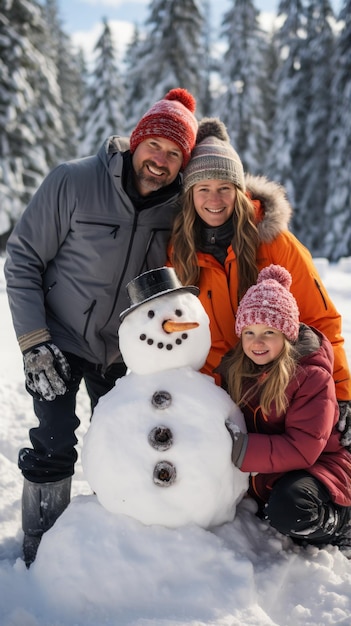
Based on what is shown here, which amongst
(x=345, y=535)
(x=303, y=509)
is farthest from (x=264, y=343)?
(x=345, y=535)

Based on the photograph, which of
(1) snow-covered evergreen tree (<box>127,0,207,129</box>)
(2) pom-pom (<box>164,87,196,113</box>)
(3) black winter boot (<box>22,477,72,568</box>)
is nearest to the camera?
(3) black winter boot (<box>22,477,72,568</box>)

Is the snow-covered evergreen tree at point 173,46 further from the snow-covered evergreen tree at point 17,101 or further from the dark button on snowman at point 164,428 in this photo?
the dark button on snowman at point 164,428

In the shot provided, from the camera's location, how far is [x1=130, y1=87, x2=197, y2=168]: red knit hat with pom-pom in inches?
111

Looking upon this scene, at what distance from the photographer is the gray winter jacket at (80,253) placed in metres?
2.68

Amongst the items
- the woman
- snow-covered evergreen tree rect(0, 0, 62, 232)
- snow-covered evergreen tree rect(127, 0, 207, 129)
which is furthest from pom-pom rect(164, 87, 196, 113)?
snow-covered evergreen tree rect(127, 0, 207, 129)

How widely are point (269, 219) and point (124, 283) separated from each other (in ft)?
2.82

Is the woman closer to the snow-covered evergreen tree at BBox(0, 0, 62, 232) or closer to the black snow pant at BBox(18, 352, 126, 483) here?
the black snow pant at BBox(18, 352, 126, 483)

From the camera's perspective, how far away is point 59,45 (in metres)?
27.1

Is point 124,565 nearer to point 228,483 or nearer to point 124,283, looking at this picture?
point 228,483

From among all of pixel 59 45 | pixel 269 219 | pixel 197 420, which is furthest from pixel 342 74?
pixel 197 420

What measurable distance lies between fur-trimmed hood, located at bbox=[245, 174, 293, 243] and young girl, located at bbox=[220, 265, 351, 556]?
1.17 ft

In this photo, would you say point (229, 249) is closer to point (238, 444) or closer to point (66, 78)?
point (238, 444)

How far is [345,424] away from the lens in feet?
8.19

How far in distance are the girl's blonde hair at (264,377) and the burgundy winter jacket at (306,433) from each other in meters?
0.04
